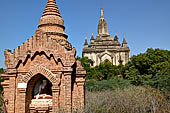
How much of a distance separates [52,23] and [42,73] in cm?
281

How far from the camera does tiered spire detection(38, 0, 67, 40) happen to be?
7922 millimetres

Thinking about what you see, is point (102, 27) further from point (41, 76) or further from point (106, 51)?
point (41, 76)

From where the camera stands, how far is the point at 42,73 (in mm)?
6133

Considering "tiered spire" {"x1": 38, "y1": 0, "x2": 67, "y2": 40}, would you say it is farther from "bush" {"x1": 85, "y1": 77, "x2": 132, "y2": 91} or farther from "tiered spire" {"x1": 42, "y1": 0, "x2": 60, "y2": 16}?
"bush" {"x1": 85, "y1": 77, "x2": 132, "y2": 91}

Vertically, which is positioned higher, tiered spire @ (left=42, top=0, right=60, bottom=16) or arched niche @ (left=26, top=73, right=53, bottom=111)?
tiered spire @ (left=42, top=0, right=60, bottom=16)

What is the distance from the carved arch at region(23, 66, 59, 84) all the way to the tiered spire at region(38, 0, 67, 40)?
213 centimetres

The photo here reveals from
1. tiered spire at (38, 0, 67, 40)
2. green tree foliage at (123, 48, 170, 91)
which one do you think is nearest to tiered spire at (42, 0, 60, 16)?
tiered spire at (38, 0, 67, 40)

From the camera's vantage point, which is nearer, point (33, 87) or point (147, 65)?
point (33, 87)

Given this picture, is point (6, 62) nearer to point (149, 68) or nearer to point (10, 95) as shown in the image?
point (10, 95)

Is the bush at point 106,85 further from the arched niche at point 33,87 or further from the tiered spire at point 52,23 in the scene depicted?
the arched niche at point 33,87

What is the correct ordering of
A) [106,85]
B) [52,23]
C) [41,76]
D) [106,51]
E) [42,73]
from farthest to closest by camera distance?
[106,51] → [106,85] → [52,23] → [41,76] → [42,73]

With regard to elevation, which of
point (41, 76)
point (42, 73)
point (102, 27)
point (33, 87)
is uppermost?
point (102, 27)

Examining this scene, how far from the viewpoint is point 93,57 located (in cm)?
3866

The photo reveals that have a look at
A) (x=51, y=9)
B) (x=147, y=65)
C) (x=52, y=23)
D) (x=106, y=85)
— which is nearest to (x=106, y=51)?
(x=147, y=65)
